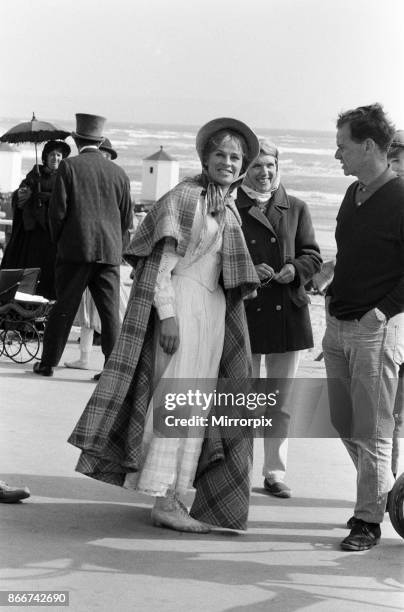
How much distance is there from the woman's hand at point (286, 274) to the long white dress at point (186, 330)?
666mm

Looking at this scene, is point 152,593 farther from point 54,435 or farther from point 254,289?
point 54,435

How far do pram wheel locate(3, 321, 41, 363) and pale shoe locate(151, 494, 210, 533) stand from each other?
13.3 feet

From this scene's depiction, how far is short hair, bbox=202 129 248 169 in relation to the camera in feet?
16.7

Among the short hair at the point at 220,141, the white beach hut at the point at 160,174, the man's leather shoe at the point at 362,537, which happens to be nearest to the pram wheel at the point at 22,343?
the short hair at the point at 220,141

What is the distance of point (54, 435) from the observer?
6637mm

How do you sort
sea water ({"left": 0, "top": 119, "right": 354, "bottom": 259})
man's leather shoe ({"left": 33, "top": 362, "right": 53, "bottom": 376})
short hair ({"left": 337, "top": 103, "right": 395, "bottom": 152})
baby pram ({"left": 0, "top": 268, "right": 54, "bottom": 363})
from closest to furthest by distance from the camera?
short hair ({"left": 337, "top": 103, "right": 395, "bottom": 152}), man's leather shoe ({"left": 33, "top": 362, "right": 53, "bottom": 376}), baby pram ({"left": 0, "top": 268, "right": 54, "bottom": 363}), sea water ({"left": 0, "top": 119, "right": 354, "bottom": 259})

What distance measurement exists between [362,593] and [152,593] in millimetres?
716

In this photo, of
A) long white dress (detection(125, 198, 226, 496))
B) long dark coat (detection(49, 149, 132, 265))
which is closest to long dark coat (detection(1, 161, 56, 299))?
long dark coat (detection(49, 149, 132, 265))

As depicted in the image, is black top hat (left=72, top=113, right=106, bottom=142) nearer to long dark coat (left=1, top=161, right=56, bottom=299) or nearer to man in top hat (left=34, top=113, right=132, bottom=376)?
man in top hat (left=34, top=113, right=132, bottom=376)

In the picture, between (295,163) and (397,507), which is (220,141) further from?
(295,163)

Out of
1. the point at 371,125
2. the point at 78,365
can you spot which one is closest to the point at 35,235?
the point at 78,365

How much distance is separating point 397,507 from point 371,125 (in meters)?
1.48

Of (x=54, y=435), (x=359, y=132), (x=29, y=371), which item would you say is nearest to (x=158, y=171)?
(x=29, y=371)

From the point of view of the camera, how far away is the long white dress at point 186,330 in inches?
197
